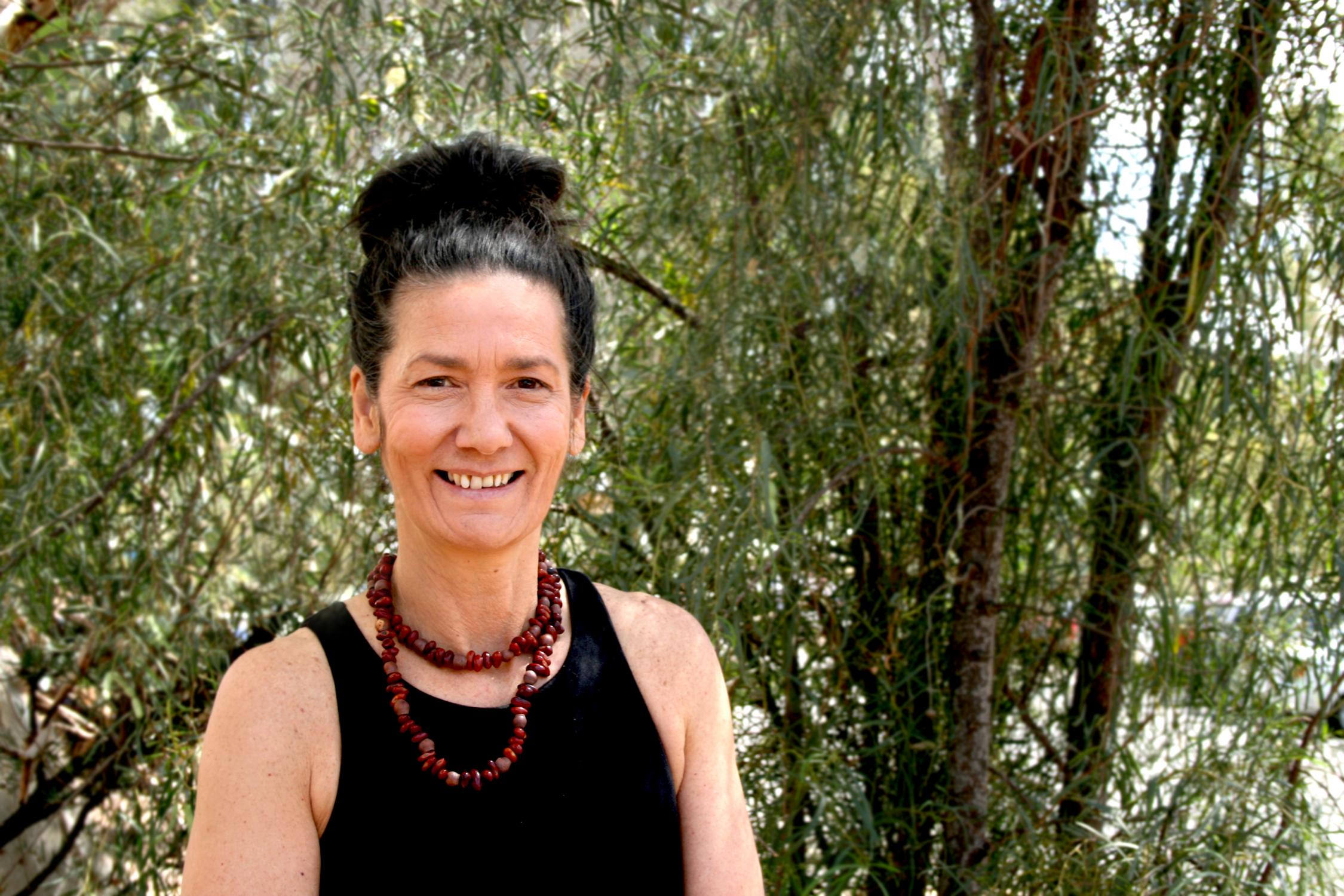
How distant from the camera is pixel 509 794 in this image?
1.23 metres

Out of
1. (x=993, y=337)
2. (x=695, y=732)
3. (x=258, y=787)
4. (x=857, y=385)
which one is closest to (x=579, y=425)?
(x=695, y=732)

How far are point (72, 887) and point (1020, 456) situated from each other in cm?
212

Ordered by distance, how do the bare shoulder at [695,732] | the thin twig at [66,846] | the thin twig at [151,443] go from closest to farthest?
the bare shoulder at [695,732] < the thin twig at [151,443] < the thin twig at [66,846]

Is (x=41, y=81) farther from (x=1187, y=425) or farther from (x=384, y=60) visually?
(x=1187, y=425)

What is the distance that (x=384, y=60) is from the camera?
83.1 inches

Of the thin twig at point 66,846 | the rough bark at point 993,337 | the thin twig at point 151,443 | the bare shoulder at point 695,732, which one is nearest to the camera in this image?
the bare shoulder at point 695,732

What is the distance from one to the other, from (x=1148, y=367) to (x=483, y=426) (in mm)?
1155

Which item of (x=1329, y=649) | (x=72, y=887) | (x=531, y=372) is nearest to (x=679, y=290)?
(x=531, y=372)

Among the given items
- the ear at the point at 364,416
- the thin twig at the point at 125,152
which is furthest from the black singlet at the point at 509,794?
the thin twig at the point at 125,152

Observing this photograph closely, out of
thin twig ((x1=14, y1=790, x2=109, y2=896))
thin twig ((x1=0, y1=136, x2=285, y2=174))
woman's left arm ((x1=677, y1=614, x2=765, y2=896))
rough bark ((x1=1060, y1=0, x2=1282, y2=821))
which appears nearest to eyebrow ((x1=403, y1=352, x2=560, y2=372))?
woman's left arm ((x1=677, y1=614, x2=765, y2=896))

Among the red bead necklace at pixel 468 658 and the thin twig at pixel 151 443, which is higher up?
the thin twig at pixel 151 443

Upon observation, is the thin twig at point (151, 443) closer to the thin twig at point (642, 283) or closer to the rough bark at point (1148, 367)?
the thin twig at point (642, 283)

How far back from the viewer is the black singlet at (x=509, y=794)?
1.17 meters

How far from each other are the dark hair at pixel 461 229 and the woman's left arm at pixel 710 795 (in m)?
0.34
